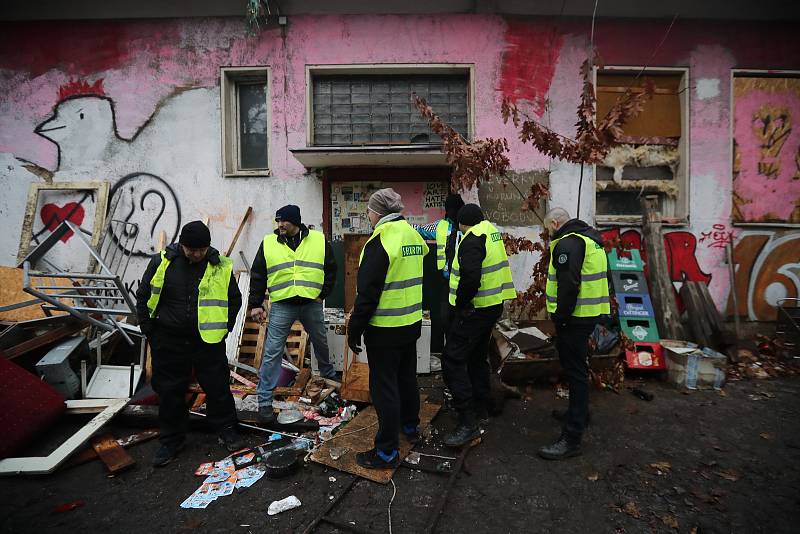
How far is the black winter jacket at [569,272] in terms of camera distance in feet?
10.8

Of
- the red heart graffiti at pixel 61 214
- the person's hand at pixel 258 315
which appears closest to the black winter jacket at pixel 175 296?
the person's hand at pixel 258 315

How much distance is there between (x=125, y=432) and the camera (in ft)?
12.7

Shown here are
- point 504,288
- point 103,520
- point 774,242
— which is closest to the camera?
point 103,520

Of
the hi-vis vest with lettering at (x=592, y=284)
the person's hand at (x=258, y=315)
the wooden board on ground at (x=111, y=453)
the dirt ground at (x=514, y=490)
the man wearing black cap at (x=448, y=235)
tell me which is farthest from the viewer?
the man wearing black cap at (x=448, y=235)

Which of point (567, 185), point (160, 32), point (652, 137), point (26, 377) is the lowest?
point (26, 377)

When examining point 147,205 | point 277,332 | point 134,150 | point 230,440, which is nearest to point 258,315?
point 277,332

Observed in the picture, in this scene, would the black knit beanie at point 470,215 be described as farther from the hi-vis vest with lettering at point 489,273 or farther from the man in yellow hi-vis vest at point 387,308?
the man in yellow hi-vis vest at point 387,308

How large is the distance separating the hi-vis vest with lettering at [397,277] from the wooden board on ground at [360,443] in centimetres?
118

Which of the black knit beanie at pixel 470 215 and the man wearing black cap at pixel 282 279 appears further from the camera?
the man wearing black cap at pixel 282 279

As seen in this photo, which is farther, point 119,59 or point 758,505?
point 119,59

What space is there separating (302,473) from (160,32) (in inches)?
270

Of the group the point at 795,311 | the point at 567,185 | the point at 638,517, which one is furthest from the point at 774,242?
the point at 638,517

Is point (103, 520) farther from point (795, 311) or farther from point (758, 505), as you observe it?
point (795, 311)

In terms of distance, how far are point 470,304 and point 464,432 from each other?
114 cm
